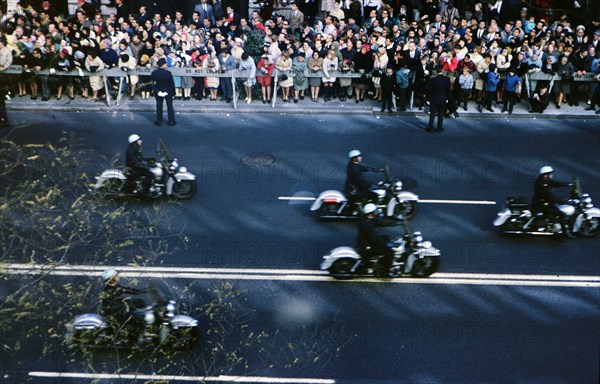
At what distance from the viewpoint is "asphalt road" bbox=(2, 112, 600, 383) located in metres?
12.2

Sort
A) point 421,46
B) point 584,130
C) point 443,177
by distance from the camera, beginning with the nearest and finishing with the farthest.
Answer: point 443,177 → point 584,130 → point 421,46

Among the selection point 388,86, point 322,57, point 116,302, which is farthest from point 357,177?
point 322,57

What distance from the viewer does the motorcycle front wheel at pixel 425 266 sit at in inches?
549

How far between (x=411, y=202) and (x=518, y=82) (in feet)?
25.8

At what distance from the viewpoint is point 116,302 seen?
1166 cm

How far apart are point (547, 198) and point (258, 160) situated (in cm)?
742

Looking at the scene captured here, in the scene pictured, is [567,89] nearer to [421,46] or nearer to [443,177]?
[421,46]

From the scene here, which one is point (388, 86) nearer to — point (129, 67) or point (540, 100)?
point (540, 100)

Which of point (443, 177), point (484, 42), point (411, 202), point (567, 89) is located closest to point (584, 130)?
point (567, 89)

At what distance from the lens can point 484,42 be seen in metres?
22.9

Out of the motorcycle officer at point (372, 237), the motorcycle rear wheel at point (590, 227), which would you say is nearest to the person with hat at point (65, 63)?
the motorcycle officer at point (372, 237)

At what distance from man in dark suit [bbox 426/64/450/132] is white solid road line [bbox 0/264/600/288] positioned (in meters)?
7.35

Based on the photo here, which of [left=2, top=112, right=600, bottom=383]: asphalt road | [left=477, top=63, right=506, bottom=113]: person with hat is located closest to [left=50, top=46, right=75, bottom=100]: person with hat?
[left=2, top=112, right=600, bottom=383]: asphalt road

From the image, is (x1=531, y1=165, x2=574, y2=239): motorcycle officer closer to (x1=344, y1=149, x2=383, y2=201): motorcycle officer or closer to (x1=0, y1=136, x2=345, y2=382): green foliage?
(x1=344, y1=149, x2=383, y2=201): motorcycle officer
